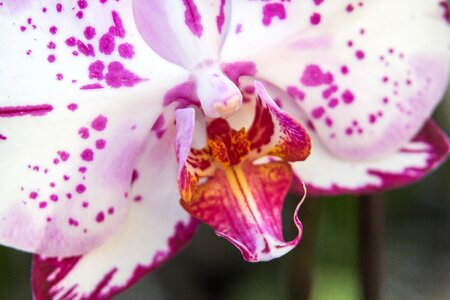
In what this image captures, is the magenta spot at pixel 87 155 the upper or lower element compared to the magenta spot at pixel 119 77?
lower

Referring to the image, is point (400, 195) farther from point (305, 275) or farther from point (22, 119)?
point (22, 119)

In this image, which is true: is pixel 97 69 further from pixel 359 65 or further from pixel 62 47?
pixel 359 65

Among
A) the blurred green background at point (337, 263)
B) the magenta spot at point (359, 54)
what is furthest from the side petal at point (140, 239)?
the blurred green background at point (337, 263)

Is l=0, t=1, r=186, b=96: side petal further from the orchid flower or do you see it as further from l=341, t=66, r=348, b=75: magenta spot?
l=341, t=66, r=348, b=75: magenta spot

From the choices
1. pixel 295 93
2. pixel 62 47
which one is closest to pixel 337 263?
pixel 295 93

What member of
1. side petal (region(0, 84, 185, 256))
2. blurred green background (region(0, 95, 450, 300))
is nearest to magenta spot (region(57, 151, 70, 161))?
side petal (region(0, 84, 185, 256))

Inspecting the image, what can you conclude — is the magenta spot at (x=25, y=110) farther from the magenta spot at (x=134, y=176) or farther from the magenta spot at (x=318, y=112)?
the magenta spot at (x=318, y=112)

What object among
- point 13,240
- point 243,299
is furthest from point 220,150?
point 243,299
